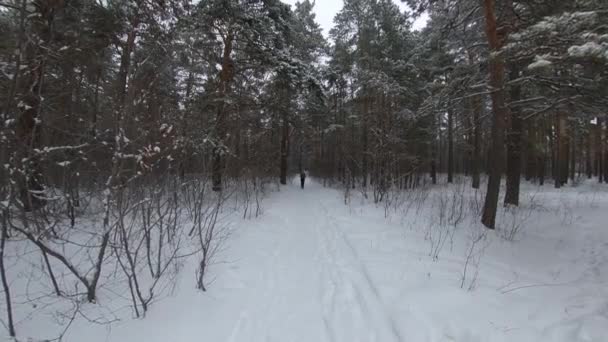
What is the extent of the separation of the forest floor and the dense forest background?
586 mm

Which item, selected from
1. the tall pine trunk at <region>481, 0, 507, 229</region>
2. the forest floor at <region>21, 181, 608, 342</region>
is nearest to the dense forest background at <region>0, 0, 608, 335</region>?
the tall pine trunk at <region>481, 0, 507, 229</region>

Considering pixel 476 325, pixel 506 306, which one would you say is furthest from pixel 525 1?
pixel 476 325

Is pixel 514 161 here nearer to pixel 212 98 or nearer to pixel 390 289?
pixel 390 289

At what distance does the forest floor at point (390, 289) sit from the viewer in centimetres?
291

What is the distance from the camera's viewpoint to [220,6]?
9.71m

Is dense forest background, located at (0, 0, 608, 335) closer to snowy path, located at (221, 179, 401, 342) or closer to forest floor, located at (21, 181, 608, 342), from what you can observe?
forest floor, located at (21, 181, 608, 342)

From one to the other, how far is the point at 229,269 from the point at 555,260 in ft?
20.5

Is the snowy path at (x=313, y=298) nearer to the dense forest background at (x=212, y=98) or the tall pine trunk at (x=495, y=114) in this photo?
the dense forest background at (x=212, y=98)

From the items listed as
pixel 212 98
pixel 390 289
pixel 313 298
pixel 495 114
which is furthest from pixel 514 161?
pixel 212 98

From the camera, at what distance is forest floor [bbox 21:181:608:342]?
2914 millimetres

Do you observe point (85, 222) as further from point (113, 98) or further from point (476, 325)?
point (476, 325)

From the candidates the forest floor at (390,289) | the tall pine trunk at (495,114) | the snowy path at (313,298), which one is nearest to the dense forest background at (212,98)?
the tall pine trunk at (495,114)

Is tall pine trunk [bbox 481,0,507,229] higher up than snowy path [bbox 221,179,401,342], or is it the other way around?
tall pine trunk [bbox 481,0,507,229]

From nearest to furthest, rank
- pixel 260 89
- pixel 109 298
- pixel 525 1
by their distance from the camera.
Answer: pixel 109 298
pixel 525 1
pixel 260 89
